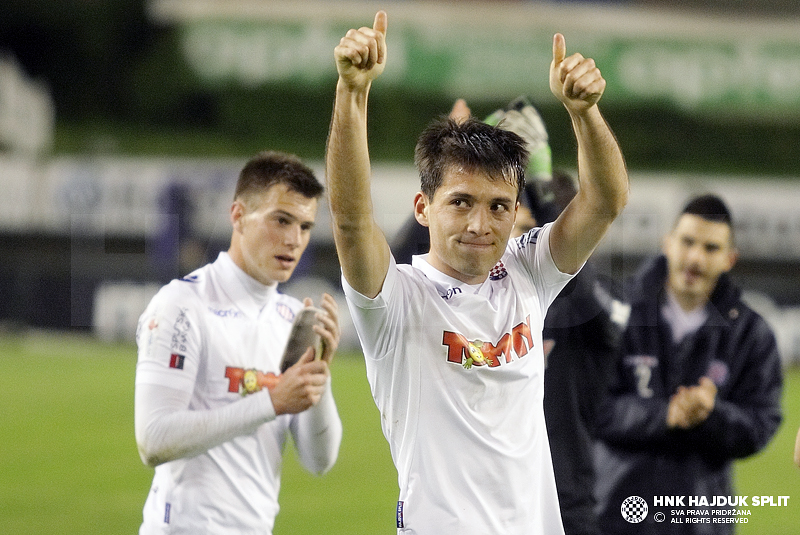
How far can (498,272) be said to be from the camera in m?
2.67

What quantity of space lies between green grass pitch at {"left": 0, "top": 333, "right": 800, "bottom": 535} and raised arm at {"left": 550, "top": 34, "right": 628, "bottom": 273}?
406cm

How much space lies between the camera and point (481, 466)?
2.42 m

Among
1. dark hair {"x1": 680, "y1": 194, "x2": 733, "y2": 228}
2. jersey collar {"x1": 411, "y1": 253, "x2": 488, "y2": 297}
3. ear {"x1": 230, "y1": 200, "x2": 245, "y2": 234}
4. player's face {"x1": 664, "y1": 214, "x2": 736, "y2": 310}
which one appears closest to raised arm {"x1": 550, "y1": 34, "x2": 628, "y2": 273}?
jersey collar {"x1": 411, "y1": 253, "x2": 488, "y2": 297}

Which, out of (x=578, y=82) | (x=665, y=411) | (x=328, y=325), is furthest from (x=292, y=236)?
(x=665, y=411)

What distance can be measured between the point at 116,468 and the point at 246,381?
5.86 metres

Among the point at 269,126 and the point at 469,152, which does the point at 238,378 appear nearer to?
the point at 469,152

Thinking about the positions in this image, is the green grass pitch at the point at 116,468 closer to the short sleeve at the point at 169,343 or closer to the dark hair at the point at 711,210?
the dark hair at the point at 711,210

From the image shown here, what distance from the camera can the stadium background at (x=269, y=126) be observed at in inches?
633

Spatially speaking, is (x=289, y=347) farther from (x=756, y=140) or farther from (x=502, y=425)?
(x=756, y=140)

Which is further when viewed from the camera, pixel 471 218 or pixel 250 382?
pixel 250 382

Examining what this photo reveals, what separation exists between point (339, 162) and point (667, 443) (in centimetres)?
220

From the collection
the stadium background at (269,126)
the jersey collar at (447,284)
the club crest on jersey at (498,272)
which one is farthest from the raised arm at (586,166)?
the stadium background at (269,126)

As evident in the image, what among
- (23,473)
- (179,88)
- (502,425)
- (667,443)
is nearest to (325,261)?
(23,473)

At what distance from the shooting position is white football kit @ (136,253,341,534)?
121 inches
